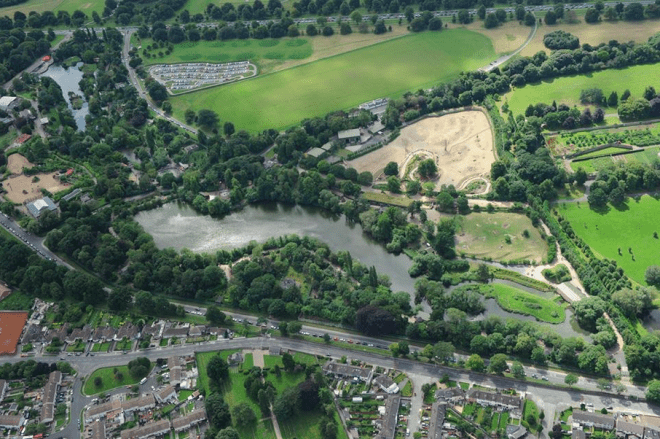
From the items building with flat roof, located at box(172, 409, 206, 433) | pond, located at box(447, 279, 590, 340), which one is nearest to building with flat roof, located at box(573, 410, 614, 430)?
pond, located at box(447, 279, 590, 340)

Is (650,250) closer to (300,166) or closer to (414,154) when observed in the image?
(414,154)

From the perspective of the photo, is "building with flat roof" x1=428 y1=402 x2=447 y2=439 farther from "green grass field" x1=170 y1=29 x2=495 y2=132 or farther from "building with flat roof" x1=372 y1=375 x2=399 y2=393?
"green grass field" x1=170 y1=29 x2=495 y2=132

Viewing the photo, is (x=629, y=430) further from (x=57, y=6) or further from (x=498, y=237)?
(x=57, y=6)

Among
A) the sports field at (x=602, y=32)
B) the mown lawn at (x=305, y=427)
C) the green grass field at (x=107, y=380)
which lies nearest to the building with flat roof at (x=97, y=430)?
the green grass field at (x=107, y=380)

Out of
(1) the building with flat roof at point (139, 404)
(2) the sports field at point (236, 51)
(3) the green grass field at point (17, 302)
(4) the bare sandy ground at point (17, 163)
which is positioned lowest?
(1) the building with flat roof at point (139, 404)

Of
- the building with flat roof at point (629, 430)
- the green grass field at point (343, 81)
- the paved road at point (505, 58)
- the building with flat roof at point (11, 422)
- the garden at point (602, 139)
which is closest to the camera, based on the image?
the building with flat roof at point (629, 430)

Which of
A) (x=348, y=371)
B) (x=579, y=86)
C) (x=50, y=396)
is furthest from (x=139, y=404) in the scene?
(x=579, y=86)

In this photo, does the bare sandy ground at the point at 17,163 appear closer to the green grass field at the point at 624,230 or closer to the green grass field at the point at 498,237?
the green grass field at the point at 498,237
